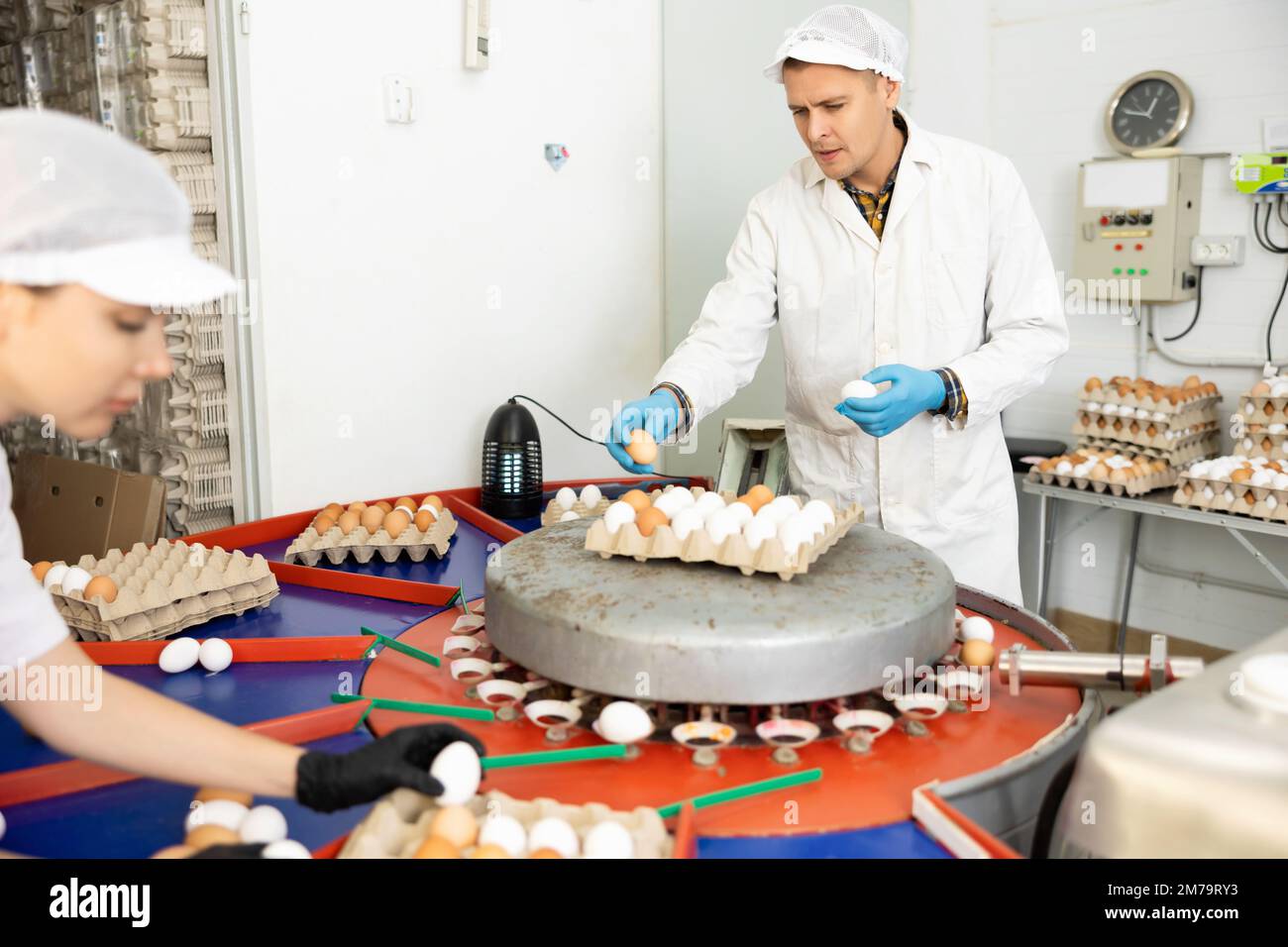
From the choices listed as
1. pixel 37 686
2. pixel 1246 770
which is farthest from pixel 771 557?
pixel 37 686

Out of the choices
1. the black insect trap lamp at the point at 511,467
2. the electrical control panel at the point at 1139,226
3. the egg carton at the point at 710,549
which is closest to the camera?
the egg carton at the point at 710,549

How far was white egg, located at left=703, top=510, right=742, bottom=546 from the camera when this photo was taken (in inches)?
65.9

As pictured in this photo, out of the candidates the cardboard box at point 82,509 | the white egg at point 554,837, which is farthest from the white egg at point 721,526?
the cardboard box at point 82,509

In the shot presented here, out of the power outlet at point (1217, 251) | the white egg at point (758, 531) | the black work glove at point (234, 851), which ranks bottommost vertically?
the black work glove at point (234, 851)

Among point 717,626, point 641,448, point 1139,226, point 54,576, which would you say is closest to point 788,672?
point 717,626

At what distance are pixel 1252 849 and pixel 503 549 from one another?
3.93 feet

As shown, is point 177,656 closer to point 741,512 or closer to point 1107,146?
point 741,512

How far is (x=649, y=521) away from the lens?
175 cm

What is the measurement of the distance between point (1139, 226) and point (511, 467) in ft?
9.43

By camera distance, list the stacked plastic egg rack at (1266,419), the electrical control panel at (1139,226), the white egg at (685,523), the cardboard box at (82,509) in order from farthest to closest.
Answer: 1. the electrical control panel at (1139,226)
2. the stacked plastic egg rack at (1266,419)
3. the cardboard box at (82,509)
4. the white egg at (685,523)

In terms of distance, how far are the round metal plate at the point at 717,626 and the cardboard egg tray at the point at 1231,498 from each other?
2.43 metres

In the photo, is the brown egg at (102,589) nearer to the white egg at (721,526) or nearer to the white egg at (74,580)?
the white egg at (74,580)

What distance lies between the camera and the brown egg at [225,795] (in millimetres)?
1270

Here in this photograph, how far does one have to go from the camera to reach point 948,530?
2.53 meters
